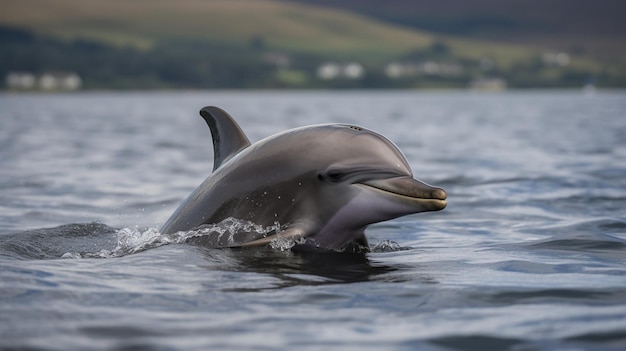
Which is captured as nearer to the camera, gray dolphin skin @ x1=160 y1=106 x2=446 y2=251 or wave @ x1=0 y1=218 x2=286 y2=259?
gray dolphin skin @ x1=160 y1=106 x2=446 y2=251

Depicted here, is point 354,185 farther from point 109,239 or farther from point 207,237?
point 109,239

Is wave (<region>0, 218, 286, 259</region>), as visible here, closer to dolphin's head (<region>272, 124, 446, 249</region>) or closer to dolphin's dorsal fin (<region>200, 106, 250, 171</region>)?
dolphin's head (<region>272, 124, 446, 249</region>)

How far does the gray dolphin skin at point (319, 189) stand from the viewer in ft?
28.6

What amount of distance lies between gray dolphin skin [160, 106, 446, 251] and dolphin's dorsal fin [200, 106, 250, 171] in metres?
0.52

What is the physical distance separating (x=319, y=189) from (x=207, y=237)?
3.99ft

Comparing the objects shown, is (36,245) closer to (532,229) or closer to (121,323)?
(121,323)

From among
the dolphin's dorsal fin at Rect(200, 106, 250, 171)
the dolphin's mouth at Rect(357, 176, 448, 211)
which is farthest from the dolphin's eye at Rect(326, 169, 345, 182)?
the dolphin's dorsal fin at Rect(200, 106, 250, 171)

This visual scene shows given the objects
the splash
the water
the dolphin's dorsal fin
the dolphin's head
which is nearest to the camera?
the water

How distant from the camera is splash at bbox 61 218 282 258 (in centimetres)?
896

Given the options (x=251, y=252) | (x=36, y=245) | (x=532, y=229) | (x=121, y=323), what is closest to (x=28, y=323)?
(x=121, y=323)

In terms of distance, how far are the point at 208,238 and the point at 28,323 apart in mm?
3239

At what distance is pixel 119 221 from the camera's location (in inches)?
539

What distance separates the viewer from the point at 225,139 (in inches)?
400

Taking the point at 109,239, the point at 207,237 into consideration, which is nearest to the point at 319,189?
the point at 207,237
